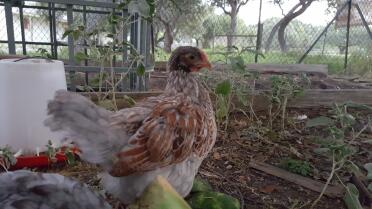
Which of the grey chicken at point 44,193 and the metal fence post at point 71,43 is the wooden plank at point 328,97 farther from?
the grey chicken at point 44,193

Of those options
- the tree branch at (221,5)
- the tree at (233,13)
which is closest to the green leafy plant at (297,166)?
the tree at (233,13)

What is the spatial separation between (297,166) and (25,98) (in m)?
1.45

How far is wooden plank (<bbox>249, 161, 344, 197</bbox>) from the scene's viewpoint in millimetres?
1717

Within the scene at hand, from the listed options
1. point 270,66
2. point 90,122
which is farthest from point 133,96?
point 270,66

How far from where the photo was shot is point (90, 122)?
1.18 m

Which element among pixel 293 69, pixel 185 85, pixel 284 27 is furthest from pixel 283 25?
pixel 185 85

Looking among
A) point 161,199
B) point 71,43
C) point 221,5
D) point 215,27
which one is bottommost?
point 161,199

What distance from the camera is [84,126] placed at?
1.16 metres

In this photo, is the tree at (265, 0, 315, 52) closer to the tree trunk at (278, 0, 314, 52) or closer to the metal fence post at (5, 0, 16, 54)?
the tree trunk at (278, 0, 314, 52)

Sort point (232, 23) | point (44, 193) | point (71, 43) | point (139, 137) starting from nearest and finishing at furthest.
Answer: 1. point (44, 193)
2. point (139, 137)
3. point (71, 43)
4. point (232, 23)

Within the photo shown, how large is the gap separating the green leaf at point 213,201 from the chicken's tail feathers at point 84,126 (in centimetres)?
44

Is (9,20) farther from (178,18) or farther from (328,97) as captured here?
(178,18)

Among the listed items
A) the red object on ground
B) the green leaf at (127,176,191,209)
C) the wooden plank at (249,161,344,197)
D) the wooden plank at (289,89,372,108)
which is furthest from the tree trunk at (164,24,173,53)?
the green leaf at (127,176,191,209)

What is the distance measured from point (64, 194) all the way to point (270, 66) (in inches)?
→ 177
